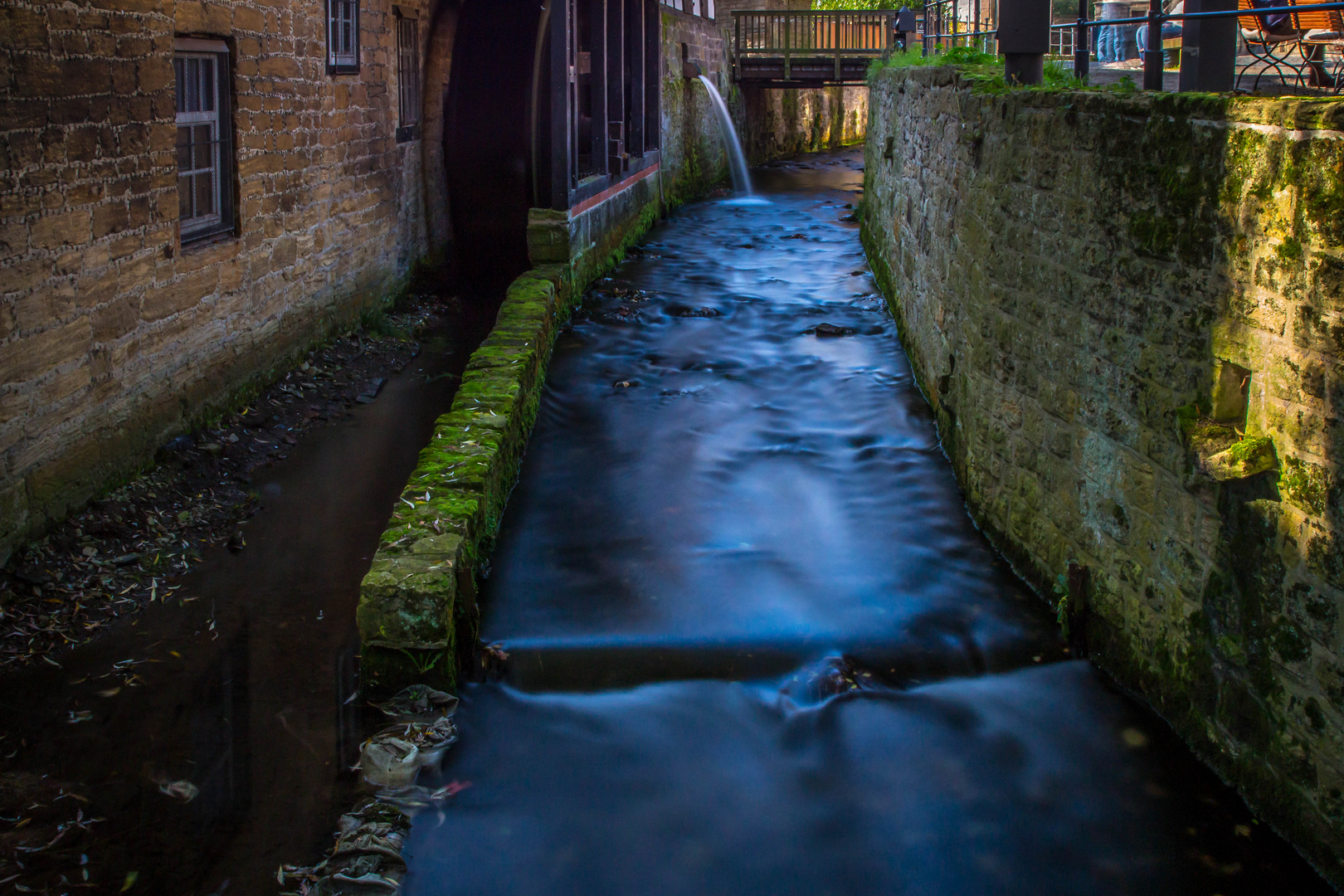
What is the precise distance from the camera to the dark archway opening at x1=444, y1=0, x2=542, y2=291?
11883 mm

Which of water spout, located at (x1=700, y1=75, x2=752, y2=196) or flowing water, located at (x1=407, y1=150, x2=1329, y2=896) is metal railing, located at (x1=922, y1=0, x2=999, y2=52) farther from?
water spout, located at (x1=700, y1=75, x2=752, y2=196)

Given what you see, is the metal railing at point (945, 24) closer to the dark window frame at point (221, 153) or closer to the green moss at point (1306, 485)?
the dark window frame at point (221, 153)

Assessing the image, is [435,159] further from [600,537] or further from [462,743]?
[462,743]

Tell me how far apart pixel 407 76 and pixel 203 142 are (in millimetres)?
4510

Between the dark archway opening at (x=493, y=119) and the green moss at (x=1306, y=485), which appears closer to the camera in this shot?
the green moss at (x=1306, y=485)

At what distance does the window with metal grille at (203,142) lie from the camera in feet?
22.7

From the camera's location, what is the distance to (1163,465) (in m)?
4.14

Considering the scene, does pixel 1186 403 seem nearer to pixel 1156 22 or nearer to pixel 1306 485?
pixel 1306 485

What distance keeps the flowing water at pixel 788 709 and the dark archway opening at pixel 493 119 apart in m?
4.70

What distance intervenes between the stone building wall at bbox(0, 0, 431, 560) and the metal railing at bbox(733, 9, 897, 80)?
17.5 meters

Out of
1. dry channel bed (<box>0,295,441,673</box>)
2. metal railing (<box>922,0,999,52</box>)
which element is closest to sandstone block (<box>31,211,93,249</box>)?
dry channel bed (<box>0,295,441,673</box>)

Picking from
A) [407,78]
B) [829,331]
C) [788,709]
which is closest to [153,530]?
[788,709]

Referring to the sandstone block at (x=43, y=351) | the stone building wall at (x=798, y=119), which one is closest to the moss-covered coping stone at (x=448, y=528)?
the sandstone block at (x=43, y=351)

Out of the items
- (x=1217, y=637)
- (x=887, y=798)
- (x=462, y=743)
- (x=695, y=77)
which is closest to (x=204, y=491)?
(x=462, y=743)
